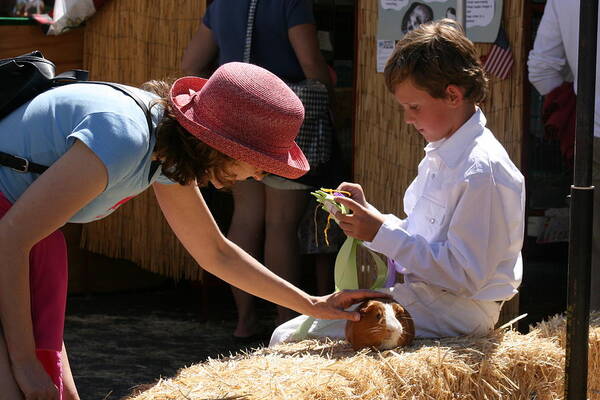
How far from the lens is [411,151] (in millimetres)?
5227

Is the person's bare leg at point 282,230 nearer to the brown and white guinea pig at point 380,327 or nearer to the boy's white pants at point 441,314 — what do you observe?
the boy's white pants at point 441,314

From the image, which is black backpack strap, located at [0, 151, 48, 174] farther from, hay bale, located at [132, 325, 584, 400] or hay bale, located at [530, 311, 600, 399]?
hay bale, located at [530, 311, 600, 399]

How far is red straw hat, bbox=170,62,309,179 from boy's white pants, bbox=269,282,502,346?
90 cm

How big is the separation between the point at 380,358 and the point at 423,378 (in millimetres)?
143

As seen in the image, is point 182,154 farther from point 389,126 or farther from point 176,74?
point 176,74

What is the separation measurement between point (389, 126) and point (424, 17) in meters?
0.61

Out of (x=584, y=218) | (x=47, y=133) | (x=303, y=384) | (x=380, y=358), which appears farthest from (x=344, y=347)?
(x=47, y=133)

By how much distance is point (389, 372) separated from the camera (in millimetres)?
3023

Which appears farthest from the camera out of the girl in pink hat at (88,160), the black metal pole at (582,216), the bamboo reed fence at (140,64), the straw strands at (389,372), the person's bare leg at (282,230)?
the bamboo reed fence at (140,64)

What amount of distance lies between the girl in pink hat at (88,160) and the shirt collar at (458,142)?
704 millimetres

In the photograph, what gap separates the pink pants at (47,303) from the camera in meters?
2.70

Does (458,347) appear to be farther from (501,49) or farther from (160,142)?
(501,49)

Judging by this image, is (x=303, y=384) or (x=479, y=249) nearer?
(x=303, y=384)

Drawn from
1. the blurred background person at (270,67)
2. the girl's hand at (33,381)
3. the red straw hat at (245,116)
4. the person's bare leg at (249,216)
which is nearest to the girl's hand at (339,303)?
the red straw hat at (245,116)
